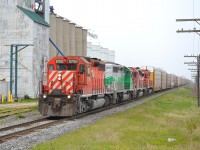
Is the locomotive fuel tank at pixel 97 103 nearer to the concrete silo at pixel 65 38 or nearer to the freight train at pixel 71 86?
the freight train at pixel 71 86

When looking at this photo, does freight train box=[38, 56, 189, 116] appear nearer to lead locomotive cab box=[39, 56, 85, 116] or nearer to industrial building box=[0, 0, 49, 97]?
lead locomotive cab box=[39, 56, 85, 116]

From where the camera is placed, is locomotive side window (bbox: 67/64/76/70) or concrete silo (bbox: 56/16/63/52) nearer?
locomotive side window (bbox: 67/64/76/70)

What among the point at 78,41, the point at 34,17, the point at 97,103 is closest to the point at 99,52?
the point at 78,41

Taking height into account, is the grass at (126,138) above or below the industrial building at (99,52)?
below

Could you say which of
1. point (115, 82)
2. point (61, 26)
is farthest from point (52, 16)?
point (115, 82)

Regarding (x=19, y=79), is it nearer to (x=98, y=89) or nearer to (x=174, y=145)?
(x=98, y=89)

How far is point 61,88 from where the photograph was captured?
59.8ft

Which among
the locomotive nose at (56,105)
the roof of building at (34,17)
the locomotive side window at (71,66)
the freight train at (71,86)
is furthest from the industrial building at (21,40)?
the locomotive nose at (56,105)

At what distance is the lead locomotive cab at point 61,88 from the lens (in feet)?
57.6

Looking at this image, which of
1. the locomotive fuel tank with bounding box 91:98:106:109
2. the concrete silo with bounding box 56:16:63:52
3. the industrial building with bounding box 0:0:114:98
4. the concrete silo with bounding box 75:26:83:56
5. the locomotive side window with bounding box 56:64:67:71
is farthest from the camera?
the concrete silo with bounding box 75:26:83:56

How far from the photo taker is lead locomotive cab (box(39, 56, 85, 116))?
1756 centimetres

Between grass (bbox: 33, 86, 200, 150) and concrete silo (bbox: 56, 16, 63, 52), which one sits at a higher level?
concrete silo (bbox: 56, 16, 63, 52)

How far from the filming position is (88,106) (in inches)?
792

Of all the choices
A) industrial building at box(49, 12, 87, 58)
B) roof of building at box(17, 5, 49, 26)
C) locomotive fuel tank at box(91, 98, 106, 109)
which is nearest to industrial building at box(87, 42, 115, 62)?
industrial building at box(49, 12, 87, 58)
